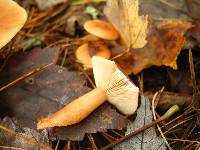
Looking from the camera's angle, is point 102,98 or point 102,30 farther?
point 102,30

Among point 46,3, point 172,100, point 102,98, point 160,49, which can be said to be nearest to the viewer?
point 102,98

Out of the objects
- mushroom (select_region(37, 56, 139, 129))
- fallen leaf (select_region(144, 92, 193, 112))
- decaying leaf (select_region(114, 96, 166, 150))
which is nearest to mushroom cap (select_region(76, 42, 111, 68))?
mushroom (select_region(37, 56, 139, 129))

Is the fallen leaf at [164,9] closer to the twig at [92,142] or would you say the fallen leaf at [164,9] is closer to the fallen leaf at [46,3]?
the fallen leaf at [46,3]

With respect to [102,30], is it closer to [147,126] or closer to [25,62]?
[25,62]

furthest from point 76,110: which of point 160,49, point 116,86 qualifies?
point 160,49

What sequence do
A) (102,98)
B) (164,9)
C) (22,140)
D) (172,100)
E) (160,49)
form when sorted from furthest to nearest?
(164,9)
(160,49)
(172,100)
(102,98)
(22,140)

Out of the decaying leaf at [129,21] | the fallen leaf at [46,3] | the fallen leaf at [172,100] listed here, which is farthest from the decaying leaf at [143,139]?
the fallen leaf at [46,3]

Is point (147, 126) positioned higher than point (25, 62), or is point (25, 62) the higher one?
point (25, 62)
